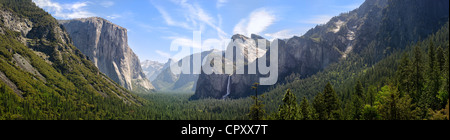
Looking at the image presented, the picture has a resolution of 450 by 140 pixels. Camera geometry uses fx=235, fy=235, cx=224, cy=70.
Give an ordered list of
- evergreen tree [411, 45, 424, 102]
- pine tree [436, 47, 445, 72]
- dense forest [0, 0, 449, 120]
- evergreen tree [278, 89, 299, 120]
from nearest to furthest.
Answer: dense forest [0, 0, 449, 120]
evergreen tree [278, 89, 299, 120]
evergreen tree [411, 45, 424, 102]
pine tree [436, 47, 445, 72]

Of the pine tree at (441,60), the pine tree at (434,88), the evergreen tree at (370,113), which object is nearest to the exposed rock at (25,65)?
the evergreen tree at (370,113)

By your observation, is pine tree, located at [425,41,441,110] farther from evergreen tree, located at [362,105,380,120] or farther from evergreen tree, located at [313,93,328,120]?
evergreen tree, located at [313,93,328,120]

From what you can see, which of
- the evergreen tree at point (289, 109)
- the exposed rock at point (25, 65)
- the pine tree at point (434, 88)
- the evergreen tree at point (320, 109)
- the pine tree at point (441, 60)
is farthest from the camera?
the exposed rock at point (25, 65)

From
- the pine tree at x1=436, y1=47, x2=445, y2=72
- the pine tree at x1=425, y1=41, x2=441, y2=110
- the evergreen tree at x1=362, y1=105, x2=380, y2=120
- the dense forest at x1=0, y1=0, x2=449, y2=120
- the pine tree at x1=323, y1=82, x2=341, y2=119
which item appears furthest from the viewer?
the pine tree at x1=436, y1=47, x2=445, y2=72

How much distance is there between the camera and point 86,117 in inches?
5281

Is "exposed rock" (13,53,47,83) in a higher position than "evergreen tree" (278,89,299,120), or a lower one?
higher

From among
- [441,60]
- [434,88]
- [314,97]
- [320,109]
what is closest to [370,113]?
[320,109]

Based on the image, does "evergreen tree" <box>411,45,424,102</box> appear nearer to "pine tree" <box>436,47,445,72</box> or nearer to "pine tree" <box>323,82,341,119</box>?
"pine tree" <box>436,47,445,72</box>

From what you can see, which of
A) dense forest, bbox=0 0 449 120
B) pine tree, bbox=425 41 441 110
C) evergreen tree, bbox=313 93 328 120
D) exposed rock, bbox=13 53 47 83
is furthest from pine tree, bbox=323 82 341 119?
exposed rock, bbox=13 53 47 83

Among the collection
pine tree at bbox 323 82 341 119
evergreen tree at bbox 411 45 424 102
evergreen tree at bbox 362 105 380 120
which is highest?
evergreen tree at bbox 411 45 424 102

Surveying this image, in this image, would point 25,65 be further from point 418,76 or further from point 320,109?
point 418,76

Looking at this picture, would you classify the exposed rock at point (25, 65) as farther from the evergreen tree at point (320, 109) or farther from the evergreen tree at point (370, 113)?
the evergreen tree at point (370, 113)

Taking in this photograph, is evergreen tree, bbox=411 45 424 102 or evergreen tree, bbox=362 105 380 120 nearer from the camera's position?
evergreen tree, bbox=362 105 380 120
